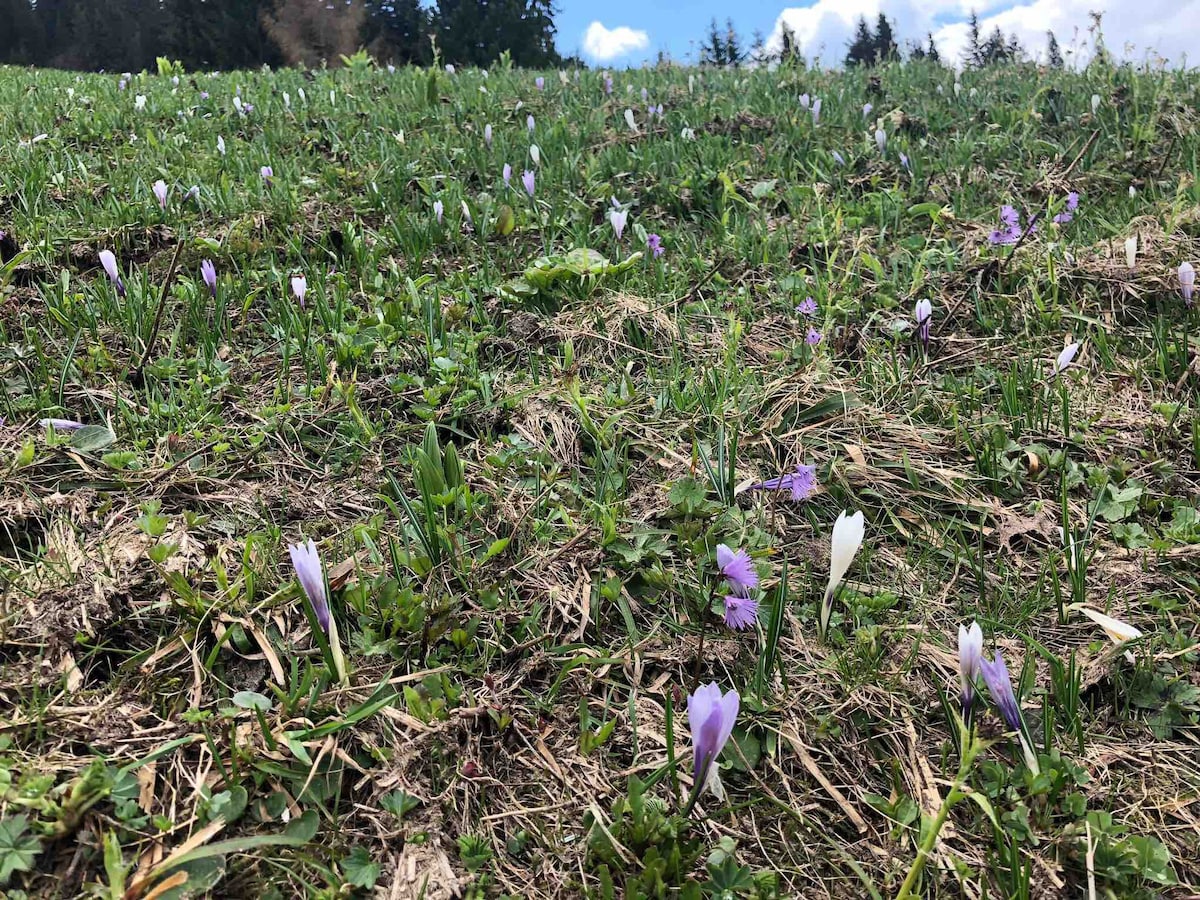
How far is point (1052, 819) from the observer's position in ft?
4.42

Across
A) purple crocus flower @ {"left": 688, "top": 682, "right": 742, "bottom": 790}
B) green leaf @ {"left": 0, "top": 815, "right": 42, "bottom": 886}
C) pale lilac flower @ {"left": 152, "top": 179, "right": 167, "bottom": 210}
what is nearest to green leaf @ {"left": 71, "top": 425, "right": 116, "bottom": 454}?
green leaf @ {"left": 0, "top": 815, "right": 42, "bottom": 886}

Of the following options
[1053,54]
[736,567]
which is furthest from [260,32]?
[736,567]

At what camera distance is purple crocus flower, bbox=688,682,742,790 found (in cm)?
117

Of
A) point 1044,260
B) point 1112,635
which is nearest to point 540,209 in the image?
point 1044,260

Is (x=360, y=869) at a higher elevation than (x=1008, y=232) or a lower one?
lower

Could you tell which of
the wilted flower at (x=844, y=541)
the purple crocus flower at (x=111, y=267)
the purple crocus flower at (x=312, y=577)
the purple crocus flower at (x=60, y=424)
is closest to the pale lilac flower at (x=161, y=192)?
the purple crocus flower at (x=111, y=267)

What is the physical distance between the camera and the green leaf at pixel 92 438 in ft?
6.75

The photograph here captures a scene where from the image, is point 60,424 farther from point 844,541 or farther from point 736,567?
point 844,541

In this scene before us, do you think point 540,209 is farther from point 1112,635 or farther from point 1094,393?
point 1112,635

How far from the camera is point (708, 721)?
1182 millimetres

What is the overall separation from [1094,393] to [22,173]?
441cm

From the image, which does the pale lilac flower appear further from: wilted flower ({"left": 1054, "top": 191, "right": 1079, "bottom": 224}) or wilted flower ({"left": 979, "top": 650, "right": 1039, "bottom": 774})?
wilted flower ({"left": 1054, "top": 191, "right": 1079, "bottom": 224})

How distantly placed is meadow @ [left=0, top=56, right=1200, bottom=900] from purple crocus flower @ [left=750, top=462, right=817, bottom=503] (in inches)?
0.6

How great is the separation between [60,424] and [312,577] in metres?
1.10
